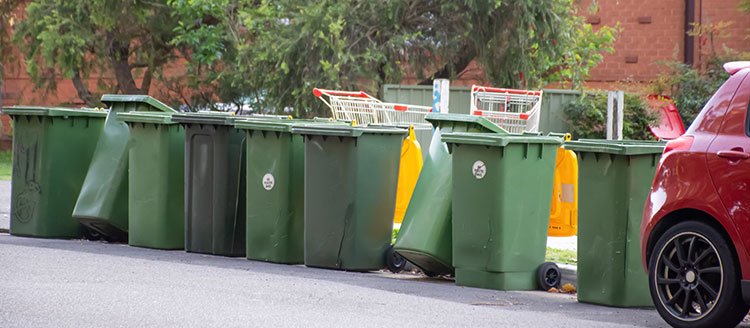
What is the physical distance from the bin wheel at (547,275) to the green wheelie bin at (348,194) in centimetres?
150

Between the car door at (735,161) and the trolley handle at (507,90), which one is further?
the trolley handle at (507,90)

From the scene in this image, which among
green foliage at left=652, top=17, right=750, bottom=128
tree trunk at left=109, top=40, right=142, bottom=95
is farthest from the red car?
tree trunk at left=109, top=40, right=142, bottom=95

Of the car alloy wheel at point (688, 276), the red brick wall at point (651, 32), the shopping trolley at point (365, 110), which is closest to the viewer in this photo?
the car alloy wheel at point (688, 276)

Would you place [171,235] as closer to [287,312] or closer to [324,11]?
[287,312]

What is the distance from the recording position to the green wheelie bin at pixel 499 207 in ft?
25.6

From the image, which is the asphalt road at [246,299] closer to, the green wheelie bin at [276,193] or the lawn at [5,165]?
the green wheelie bin at [276,193]

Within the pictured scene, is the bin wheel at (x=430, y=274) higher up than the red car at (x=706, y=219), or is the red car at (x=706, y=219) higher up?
the red car at (x=706, y=219)

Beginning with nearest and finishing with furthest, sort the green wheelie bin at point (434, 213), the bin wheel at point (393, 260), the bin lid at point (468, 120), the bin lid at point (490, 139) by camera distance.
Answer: the bin lid at point (490, 139) → the green wheelie bin at point (434, 213) → the bin lid at point (468, 120) → the bin wheel at point (393, 260)

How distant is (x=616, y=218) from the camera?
7242mm

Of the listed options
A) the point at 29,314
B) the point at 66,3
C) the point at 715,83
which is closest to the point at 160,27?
the point at 66,3

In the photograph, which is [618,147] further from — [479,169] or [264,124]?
[264,124]

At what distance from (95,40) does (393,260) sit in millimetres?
15472

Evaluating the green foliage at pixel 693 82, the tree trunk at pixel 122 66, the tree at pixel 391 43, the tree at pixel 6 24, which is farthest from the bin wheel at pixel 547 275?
the tree at pixel 6 24

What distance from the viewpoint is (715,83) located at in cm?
2077
